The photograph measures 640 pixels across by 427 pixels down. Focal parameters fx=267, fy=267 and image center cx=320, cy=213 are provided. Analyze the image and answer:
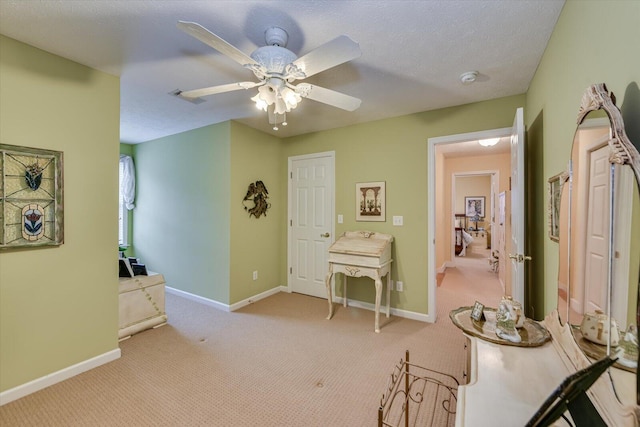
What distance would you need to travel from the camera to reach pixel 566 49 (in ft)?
4.76

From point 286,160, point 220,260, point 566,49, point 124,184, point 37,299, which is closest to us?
point 566,49

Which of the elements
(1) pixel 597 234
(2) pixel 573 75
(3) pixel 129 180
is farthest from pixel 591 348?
(3) pixel 129 180

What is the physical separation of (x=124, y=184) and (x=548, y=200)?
5642 mm

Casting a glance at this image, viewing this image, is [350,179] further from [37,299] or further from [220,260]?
[37,299]

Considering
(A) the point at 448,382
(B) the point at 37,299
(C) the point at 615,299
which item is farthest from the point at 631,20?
(B) the point at 37,299

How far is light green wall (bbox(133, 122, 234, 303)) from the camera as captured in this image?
11.3 ft

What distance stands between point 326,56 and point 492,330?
1648 millimetres

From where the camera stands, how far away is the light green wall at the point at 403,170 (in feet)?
9.62

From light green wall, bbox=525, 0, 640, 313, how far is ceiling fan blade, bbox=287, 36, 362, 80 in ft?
3.13

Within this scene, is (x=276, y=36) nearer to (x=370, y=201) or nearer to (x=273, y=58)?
(x=273, y=58)

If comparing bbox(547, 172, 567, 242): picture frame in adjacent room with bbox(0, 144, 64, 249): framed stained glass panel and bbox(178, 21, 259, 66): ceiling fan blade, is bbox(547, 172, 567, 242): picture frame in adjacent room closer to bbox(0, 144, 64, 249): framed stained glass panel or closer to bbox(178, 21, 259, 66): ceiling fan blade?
bbox(178, 21, 259, 66): ceiling fan blade

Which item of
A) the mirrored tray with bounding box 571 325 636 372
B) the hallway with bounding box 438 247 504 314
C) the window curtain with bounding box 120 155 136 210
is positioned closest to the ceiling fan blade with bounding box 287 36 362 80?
the mirrored tray with bounding box 571 325 636 372

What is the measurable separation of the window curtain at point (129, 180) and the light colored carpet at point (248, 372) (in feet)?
7.62

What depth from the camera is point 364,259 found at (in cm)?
296
